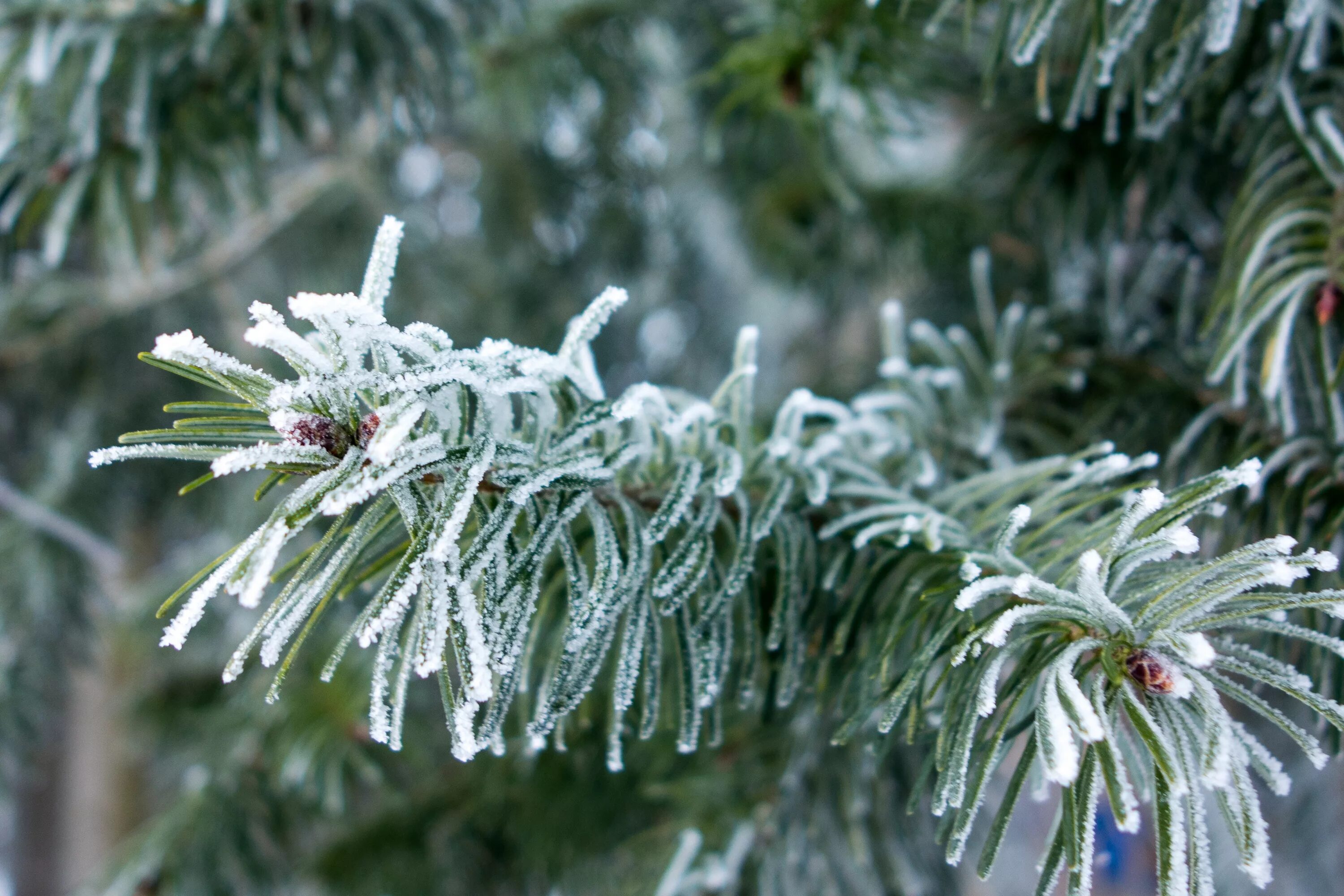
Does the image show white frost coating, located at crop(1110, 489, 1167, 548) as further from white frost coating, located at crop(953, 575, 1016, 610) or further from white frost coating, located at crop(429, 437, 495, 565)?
white frost coating, located at crop(429, 437, 495, 565)

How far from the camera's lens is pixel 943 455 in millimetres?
604

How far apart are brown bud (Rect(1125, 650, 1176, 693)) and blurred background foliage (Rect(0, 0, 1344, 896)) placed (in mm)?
193

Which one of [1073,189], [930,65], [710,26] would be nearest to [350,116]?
[710,26]

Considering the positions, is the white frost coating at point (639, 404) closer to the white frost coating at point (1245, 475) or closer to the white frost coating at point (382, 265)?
the white frost coating at point (382, 265)

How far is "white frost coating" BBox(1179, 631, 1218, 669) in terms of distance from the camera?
0.30 m

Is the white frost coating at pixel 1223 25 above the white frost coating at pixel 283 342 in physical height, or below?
above

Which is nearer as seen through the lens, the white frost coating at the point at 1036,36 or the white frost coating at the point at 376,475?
the white frost coating at the point at 376,475

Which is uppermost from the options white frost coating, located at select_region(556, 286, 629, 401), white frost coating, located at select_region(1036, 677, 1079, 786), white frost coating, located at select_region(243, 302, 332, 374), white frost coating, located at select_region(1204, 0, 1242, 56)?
white frost coating, located at select_region(1204, 0, 1242, 56)

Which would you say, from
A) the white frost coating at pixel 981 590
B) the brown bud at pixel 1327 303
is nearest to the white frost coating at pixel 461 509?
the white frost coating at pixel 981 590

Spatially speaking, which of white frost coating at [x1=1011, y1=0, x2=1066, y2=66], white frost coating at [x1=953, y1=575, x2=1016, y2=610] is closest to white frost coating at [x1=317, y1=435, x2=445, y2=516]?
white frost coating at [x1=953, y1=575, x2=1016, y2=610]

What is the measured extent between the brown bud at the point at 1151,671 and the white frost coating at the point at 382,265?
1.04 ft

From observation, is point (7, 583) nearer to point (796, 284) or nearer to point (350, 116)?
point (350, 116)

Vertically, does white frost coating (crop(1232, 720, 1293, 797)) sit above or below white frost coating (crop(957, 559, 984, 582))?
below

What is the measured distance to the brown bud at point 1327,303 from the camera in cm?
46
